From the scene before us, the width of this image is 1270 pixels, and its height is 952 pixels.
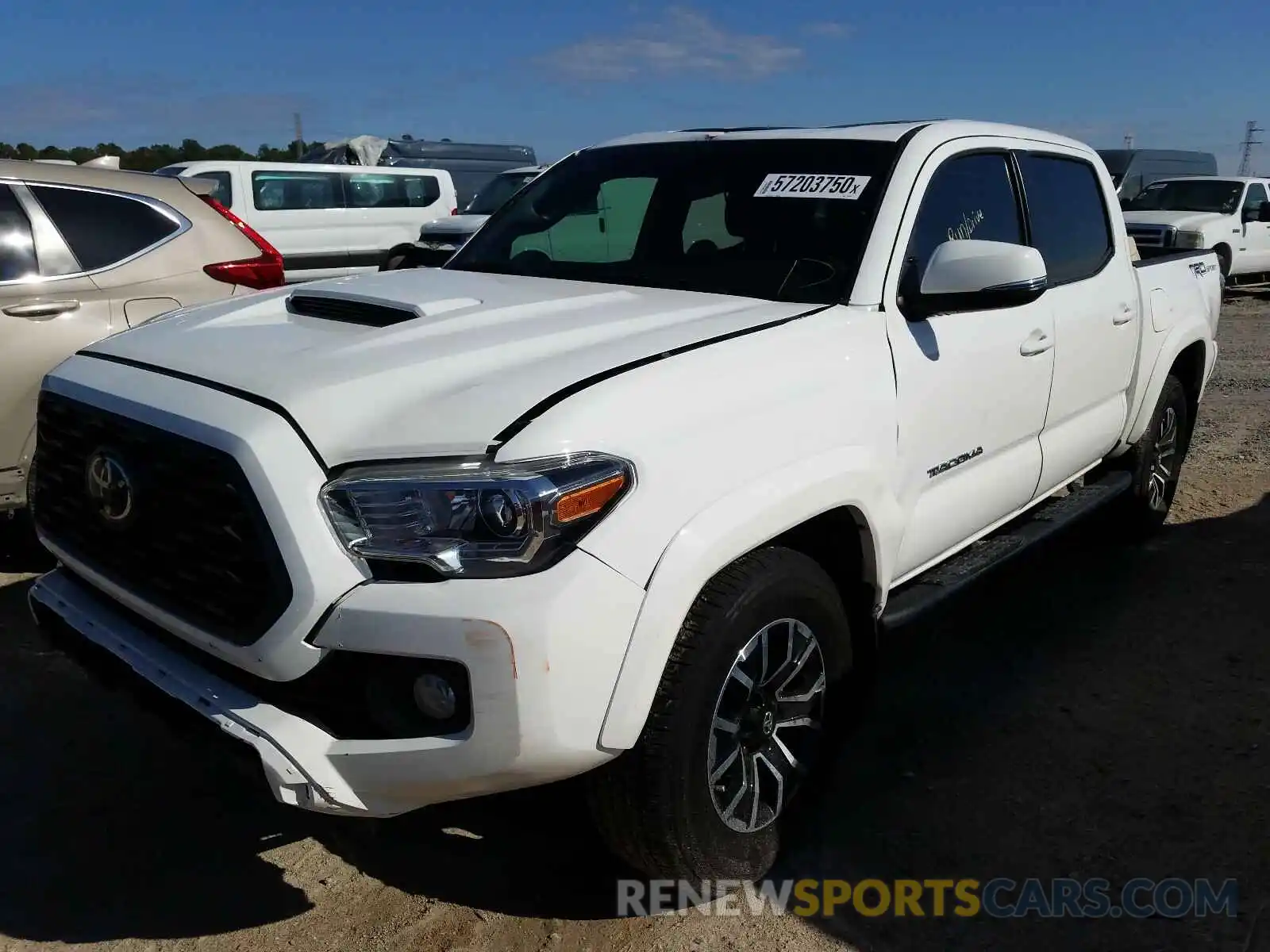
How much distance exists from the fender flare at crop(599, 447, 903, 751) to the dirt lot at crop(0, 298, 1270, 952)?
463 mm

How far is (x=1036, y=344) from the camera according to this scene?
3.48m

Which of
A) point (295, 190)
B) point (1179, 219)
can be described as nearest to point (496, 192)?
point (295, 190)

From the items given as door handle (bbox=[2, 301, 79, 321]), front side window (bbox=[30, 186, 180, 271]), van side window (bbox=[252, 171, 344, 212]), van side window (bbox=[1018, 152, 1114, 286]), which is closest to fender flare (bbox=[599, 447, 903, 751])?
van side window (bbox=[1018, 152, 1114, 286])

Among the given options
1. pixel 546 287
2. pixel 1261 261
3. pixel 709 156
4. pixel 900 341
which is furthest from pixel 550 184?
pixel 1261 261

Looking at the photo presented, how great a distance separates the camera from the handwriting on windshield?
335 centimetres

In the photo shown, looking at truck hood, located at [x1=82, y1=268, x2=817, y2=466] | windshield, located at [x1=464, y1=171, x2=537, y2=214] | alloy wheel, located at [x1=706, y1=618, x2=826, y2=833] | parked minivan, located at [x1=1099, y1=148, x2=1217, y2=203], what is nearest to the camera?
truck hood, located at [x1=82, y1=268, x2=817, y2=466]

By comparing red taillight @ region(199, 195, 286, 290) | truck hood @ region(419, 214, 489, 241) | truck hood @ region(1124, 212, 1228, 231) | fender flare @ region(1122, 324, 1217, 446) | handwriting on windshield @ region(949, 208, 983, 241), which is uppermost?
handwriting on windshield @ region(949, 208, 983, 241)

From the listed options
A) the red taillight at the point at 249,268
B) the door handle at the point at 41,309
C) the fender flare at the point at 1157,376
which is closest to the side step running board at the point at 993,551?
the fender flare at the point at 1157,376

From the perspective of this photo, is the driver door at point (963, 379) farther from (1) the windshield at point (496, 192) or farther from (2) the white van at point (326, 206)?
(1) the windshield at point (496, 192)

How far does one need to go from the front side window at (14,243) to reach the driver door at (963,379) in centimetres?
361

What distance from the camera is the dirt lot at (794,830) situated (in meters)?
2.53

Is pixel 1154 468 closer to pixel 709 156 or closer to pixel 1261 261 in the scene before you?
pixel 709 156

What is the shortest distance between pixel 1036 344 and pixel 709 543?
73.8 inches

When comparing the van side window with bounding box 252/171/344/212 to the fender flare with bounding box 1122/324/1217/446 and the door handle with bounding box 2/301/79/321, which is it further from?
the fender flare with bounding box 1122/324/1217/446
